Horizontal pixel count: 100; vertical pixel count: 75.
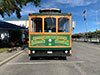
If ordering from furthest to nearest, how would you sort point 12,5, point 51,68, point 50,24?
point 12,5, point 50,24, point 51,68

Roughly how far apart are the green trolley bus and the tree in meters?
9.66

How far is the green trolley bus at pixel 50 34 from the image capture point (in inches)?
735

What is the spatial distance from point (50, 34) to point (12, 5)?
12757 millimetres

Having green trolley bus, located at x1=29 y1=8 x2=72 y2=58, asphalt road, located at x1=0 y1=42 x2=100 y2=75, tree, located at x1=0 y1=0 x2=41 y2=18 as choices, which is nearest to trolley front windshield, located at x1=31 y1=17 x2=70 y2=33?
green trolley bus, located at x1=29 y1=8 x2=72 y2=58

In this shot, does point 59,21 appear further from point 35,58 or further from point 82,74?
point 82,74

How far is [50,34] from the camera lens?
1881cm

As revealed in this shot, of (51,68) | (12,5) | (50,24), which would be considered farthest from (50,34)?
(12,5)

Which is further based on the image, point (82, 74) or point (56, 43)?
point (56, 43)

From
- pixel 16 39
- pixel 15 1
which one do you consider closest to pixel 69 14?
pixel 15 1

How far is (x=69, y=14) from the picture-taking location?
62.0ft

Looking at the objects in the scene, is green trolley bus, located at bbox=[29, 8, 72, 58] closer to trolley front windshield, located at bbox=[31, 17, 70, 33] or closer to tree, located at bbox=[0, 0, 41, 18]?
trolley front windshield, located at bbox=[31, 17, 70, 33]

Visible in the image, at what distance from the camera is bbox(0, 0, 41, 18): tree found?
28352 mm

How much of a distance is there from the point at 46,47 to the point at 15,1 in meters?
15.0

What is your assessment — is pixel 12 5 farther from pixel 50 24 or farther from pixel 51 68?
pixel 51 68
